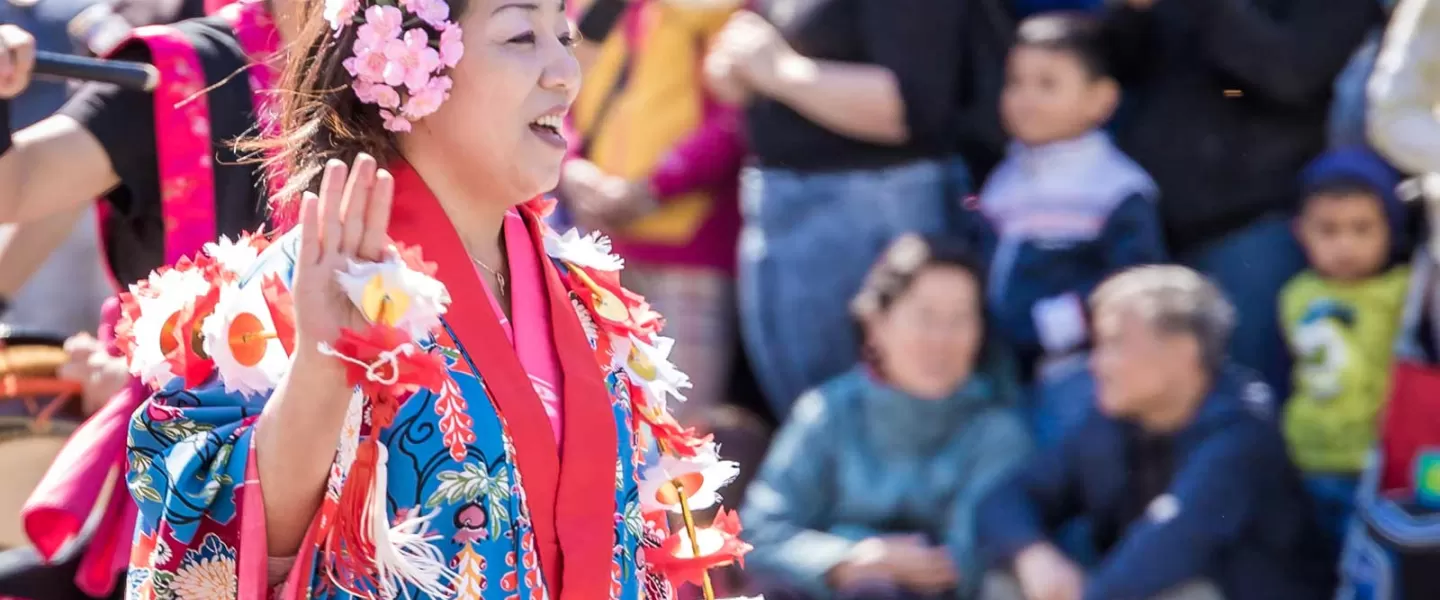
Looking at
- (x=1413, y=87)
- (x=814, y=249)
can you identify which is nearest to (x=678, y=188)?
(x=814, y=249)

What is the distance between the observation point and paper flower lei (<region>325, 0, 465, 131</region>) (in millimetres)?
A: 2225

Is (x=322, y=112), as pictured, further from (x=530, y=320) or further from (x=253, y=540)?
(x=253, y=540)

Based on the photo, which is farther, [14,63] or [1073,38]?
[1073,38]

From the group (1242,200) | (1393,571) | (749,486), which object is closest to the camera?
(1393,571)

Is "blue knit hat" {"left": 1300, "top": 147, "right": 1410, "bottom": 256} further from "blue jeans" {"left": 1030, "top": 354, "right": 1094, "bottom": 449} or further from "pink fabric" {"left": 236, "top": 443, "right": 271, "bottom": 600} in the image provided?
"pink fabric" {"left": 236, "top": 443, "right": 271, "bottom": 600}

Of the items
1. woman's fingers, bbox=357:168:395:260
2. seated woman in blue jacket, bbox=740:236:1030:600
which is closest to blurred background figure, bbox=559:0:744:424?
seated woman in blue jacket, bbox=740:236:1030:600

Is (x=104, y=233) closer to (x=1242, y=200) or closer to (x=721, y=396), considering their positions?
(x=721, y=396)

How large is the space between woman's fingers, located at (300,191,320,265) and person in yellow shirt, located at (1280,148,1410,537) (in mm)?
2672

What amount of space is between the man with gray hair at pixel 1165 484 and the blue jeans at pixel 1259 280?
2.8 inches

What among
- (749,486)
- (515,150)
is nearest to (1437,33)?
(749,486)

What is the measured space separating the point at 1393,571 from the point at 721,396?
1568 mm

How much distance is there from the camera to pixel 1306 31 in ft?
13.4

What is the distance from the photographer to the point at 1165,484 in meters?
4.08

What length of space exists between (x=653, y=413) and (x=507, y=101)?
0.49 metres
